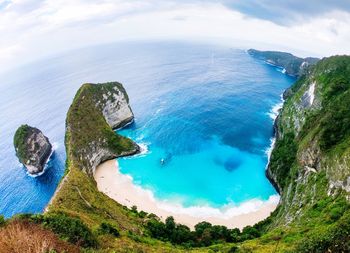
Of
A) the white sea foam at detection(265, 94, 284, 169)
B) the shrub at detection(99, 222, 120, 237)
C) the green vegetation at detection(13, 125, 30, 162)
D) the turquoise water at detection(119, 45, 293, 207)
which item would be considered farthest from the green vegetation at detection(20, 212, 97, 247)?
the green vegetation at detection(13, 125, 30, 162)

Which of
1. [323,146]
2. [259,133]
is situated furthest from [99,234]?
[259,133]

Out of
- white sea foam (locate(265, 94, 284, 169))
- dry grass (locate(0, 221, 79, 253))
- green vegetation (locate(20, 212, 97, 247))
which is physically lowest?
dry grass (locate(0, 221, 79, 253))

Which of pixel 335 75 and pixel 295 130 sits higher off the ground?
pixel 335 75

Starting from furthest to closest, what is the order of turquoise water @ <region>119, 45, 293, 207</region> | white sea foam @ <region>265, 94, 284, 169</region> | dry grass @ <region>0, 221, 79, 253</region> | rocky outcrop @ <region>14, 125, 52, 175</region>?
white sea foam @ <region>265, 94, 284, 169</region>, rocky outcrop @ <region>14, 125, 52, 175</region>, turquoise water @ <region>119, 45, 293, 207</region>, dry grass @ <region>0, 221, 79, 253</region>

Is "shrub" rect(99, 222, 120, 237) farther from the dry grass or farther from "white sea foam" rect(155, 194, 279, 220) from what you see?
"white sea foam" rect(155, 194, 279, 220)

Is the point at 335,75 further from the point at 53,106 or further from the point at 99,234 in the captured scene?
the point at 53,106

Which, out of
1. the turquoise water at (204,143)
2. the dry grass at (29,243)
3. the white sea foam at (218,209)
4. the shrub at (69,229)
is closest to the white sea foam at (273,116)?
the turquoise water at (204,143)

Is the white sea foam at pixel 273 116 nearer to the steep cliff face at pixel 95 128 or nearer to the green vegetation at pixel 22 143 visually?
the steep cliff face at pixel 95 128
